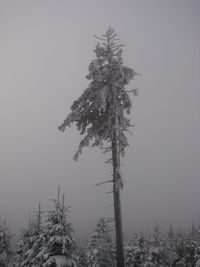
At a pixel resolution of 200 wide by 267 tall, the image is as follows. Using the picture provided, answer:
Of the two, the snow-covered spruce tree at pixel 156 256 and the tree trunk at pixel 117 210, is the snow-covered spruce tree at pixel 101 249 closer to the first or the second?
the snow-covered spruce tree at pixel 156 256

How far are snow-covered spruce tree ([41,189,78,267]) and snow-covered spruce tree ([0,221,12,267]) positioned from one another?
2058 centimetres

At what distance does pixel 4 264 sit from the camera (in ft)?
134

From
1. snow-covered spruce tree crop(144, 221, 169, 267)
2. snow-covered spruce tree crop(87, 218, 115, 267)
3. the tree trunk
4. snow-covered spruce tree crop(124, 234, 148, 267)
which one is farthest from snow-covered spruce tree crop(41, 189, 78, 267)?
snow-covered spruce tree crop(124, 234, 148, 267)

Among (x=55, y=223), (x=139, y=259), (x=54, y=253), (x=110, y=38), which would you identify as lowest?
(x=139, y=259)

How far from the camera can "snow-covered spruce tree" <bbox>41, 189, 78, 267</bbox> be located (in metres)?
21.1

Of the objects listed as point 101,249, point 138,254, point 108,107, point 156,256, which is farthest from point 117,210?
point 138,254

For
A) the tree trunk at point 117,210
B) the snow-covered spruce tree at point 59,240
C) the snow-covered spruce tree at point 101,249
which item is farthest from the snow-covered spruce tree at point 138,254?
the tree trunk at point 117,210

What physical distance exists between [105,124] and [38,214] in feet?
65.1

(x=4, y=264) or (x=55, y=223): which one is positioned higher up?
(x=55, y=223)

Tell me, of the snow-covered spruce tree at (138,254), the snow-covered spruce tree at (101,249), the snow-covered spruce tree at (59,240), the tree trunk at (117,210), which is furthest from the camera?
the snow-covered spruce tree at (138,254)

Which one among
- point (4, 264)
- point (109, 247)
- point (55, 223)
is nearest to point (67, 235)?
point (55, 223)

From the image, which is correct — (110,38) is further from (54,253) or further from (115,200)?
(54,253)

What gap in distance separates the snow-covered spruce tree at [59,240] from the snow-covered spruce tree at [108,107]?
5.85 meters

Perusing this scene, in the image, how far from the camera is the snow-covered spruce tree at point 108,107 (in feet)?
57.6
